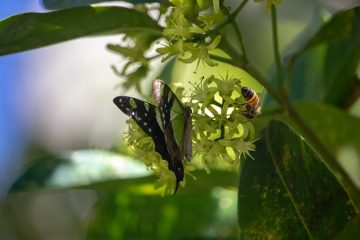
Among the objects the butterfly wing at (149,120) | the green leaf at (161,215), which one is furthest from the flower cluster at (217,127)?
the green leaf at (161,215)

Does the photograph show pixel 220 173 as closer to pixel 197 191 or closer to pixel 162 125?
pixel 197 191

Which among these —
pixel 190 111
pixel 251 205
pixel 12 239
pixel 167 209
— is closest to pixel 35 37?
pixel 190 111

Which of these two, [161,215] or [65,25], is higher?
[65,25]

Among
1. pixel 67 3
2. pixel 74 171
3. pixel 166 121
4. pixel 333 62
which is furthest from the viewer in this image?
pixel 333 62

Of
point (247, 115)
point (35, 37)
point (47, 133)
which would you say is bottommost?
point (47, 133)

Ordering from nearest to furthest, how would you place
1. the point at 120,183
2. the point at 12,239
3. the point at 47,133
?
the point at 120,183 < the point at 12,239 < the point at 47,133

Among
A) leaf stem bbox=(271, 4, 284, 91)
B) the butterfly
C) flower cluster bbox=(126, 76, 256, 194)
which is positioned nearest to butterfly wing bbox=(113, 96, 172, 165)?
the butterfly

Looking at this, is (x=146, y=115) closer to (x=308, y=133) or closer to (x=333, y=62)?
(x=308, y=133)

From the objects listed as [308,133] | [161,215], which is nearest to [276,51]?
[308,133]
